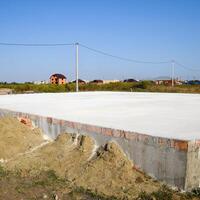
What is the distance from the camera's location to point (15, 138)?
603 cm

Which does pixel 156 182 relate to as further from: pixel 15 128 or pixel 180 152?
pixel 15 128

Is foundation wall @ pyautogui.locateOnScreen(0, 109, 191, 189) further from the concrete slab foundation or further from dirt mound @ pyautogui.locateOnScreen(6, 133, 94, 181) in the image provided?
dirt mound @ pyautogui.locateOnScreen(6, 133, 94, 181)

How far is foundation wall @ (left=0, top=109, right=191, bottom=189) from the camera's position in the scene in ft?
12.9

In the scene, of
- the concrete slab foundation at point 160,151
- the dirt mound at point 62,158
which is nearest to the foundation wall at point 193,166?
the concrete slab foundation at point 160,151

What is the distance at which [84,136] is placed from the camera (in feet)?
17.6

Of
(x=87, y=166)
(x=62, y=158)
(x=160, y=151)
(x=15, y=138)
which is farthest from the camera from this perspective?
(x=15, y=138)

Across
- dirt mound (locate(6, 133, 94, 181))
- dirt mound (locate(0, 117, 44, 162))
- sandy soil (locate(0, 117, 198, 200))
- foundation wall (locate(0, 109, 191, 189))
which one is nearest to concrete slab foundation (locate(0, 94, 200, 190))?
foundation wall (locate(0, 109, 191, 189))

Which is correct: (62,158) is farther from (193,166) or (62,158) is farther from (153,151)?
(193,166)

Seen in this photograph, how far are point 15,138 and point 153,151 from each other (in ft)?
9.33

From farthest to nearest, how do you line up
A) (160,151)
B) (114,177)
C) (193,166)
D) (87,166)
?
(87,166)
(114,177)
(160,151)
(193,166)

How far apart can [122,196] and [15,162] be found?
83.1 inches

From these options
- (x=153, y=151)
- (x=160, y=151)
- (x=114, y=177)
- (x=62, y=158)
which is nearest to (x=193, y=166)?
(x=160, y=151)

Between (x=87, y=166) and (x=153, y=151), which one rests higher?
(x=153, y=151)

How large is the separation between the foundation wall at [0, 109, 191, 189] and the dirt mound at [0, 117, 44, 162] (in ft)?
3.96
